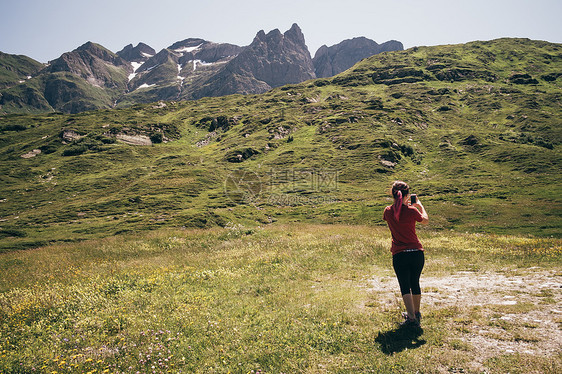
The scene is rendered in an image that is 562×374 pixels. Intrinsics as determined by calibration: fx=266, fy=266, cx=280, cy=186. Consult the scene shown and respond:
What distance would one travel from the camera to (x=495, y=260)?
17.1m

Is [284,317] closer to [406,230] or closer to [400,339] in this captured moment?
[400,339]

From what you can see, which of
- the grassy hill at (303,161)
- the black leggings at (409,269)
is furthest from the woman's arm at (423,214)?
the grassy hill at (303,161)

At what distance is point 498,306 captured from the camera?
9562mm

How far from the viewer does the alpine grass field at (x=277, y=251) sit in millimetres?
7602

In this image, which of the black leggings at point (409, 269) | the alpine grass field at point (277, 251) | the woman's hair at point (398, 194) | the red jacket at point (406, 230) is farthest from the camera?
the woman's hair at point (398, 194)

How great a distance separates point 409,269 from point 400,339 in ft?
6.85

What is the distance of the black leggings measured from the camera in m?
8.51

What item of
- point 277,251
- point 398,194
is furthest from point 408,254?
point 277,251

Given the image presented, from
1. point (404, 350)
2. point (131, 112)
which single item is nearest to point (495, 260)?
point (404, 350)

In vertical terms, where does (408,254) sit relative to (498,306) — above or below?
above

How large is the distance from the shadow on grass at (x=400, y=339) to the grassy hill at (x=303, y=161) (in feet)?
124

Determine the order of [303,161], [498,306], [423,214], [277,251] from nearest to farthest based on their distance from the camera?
[423,214]
[498,306]
[277,251]
[303,161]

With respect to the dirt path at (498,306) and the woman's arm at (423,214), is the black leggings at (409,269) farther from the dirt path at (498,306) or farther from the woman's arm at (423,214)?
the dirt path at (498,306)

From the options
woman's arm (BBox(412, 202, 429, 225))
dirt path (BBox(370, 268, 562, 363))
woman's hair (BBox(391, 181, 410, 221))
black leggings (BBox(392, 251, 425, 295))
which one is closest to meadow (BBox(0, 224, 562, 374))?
dirt path (BBox(370, 268, 562, 363))
